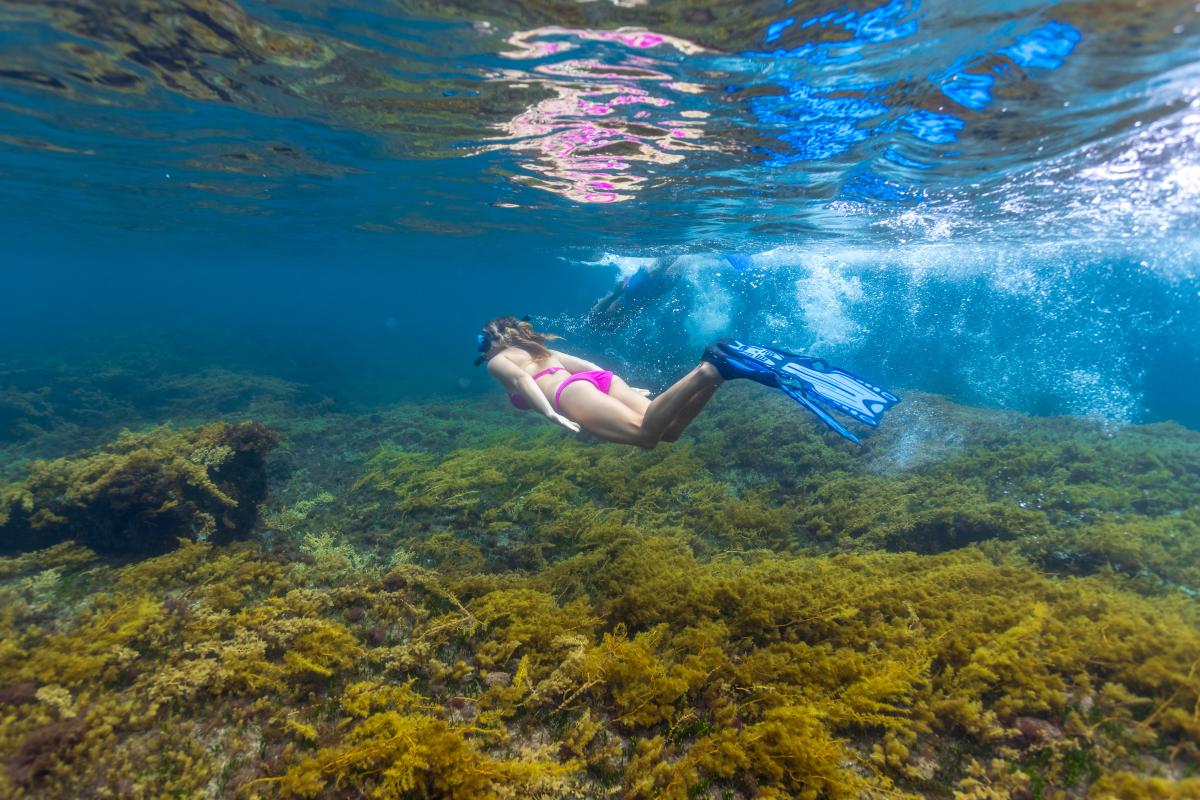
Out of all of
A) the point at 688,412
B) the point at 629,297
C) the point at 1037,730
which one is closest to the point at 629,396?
the point at 688,412

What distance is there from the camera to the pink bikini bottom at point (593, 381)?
19.1 ft

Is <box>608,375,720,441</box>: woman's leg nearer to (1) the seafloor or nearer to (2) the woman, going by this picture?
(2) the woman

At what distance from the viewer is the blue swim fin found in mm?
4906

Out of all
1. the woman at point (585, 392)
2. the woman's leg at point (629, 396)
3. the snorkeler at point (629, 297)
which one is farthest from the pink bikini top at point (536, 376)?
the snorkeler at point (629, 297)

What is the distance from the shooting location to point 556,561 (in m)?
7.04

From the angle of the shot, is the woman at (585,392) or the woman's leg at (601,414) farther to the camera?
the woman's leg at (601,414)

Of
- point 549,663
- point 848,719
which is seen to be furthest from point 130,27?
point 848,719

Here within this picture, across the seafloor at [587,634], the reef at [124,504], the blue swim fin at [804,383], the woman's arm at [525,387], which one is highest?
the blue swim fin at [804,383]

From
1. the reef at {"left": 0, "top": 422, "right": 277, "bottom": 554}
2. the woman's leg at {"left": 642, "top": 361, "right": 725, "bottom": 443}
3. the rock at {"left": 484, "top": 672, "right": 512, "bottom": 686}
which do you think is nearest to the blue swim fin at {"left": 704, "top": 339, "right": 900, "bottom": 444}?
the woman's leg at {"left": 642, "top": 361, "right": 725, "bottom": 443}

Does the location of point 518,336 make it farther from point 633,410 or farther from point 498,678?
point 498,678

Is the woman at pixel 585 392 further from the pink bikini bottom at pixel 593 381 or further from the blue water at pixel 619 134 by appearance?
the blue water at pixel 619 134

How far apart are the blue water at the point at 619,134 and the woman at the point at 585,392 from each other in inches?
184

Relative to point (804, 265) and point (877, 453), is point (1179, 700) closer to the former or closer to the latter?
point (877, 453)

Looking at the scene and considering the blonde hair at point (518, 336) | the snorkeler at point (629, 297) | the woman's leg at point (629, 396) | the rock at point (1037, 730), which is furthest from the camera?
the snorkeler at point (629, 297)
